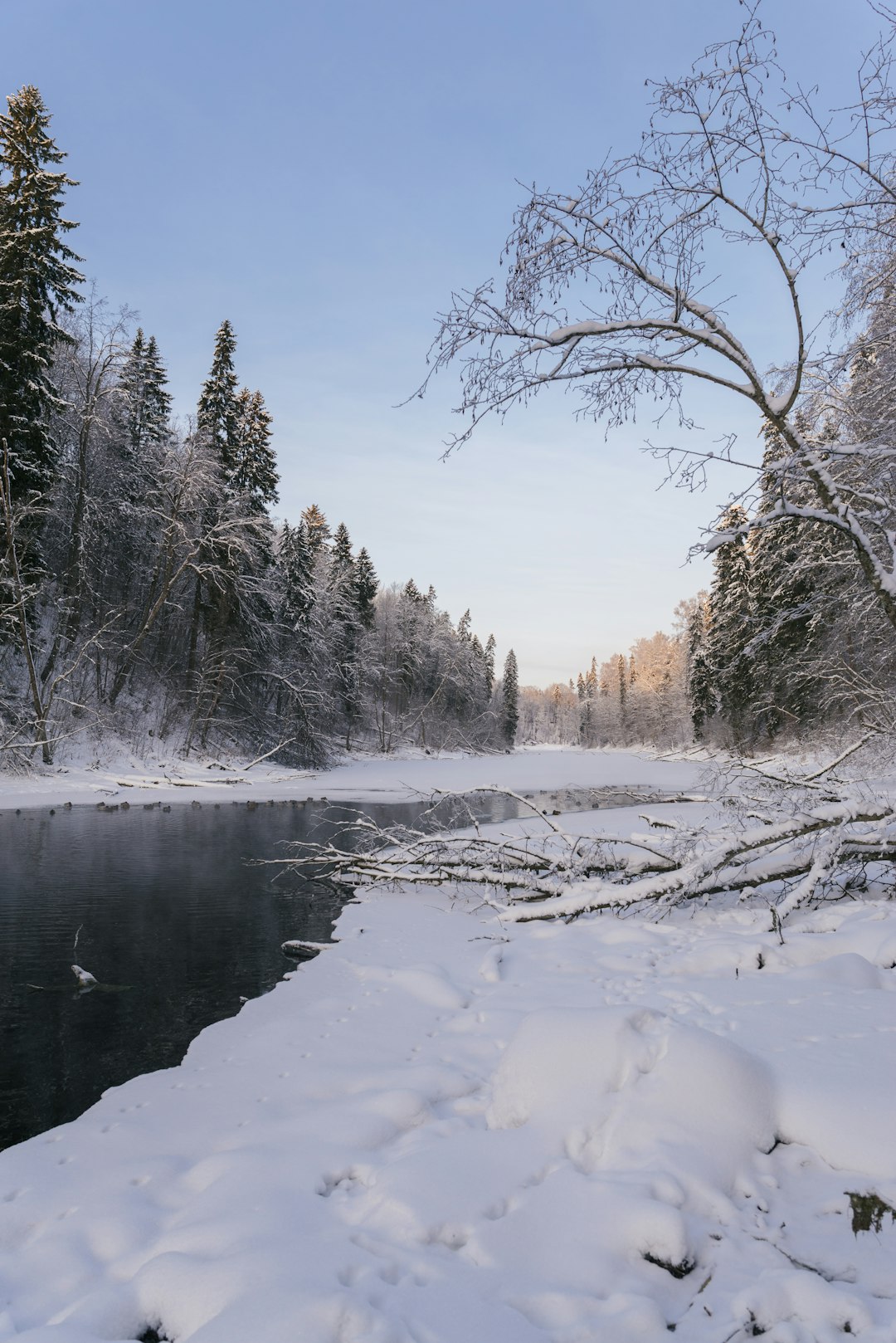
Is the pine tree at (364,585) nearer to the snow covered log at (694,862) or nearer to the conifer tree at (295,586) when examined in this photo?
the conifer tree at (295,586)

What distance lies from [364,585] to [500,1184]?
43.7 metres

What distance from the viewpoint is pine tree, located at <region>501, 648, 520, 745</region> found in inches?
3118

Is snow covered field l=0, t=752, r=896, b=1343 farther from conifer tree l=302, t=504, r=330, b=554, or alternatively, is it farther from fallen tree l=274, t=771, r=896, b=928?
conifer tree l=302, t=504, r=330, b=554

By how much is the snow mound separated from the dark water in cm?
268

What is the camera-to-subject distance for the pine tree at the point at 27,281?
59.8 ft

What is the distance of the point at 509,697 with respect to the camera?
81.8 meters

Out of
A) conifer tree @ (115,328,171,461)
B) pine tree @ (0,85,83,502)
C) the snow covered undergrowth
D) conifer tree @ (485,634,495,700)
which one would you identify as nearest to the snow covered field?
the snow covered undergrowth

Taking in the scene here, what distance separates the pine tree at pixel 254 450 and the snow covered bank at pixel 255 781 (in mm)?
12209

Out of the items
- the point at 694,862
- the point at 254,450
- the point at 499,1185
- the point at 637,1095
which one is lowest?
the point at 499,1185

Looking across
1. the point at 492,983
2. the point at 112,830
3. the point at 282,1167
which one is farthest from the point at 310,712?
the point at 282,1167

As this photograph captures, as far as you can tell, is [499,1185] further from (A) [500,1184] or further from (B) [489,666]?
(B) [489,666]

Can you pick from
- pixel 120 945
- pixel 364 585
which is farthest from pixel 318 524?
pixel 120 945

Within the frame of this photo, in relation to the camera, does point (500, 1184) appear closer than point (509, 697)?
Yes

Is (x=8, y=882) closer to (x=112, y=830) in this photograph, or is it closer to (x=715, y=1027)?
(x=112, y=830)
